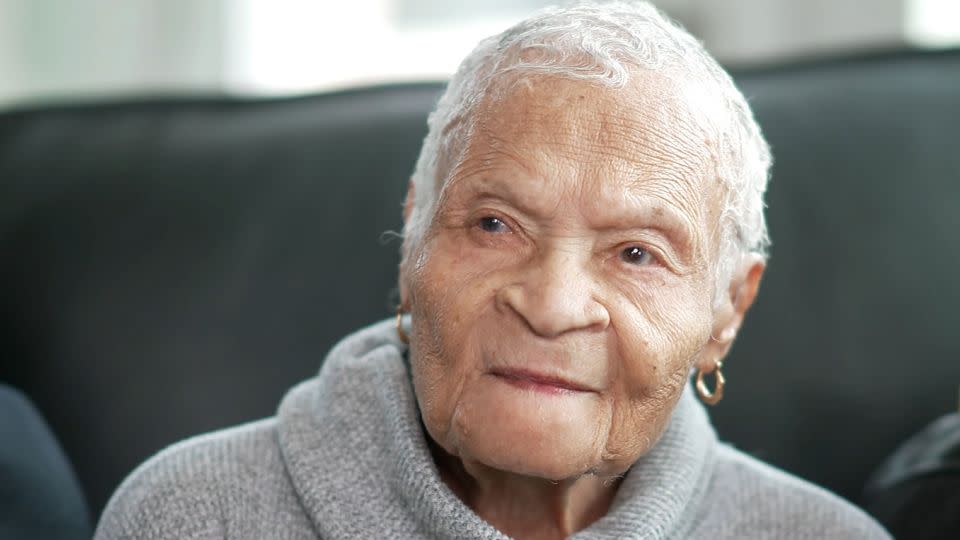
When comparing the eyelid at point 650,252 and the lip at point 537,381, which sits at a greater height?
the eyelid at point 650,252

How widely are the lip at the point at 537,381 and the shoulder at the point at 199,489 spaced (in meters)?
0.37

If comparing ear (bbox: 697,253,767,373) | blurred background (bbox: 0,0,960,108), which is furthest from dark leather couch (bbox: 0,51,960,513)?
blurred background (bbox: 0,0,960,108)

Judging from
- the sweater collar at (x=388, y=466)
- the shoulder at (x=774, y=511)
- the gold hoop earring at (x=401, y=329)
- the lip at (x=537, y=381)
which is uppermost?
the lip at (x=537, y=381)

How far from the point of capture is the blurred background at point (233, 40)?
3.51 meters

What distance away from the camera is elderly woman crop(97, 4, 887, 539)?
1321 mm

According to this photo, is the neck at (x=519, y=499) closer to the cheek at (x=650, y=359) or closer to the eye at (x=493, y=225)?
the cheek at (x=650, y=359)

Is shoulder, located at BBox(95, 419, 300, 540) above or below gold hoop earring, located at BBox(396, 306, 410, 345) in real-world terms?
below

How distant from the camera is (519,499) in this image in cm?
151

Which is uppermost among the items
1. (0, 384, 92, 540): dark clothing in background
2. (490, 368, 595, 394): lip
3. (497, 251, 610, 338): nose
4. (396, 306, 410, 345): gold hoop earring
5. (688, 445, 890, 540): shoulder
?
(497, 251, 610, 338): nose

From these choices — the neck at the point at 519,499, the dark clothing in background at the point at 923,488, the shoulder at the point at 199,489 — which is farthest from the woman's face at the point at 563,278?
the dark clothing in background at the point at 923,488

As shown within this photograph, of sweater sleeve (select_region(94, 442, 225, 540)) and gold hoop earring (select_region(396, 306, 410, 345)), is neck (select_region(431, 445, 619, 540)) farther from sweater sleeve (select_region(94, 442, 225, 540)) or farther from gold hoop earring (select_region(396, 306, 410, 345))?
sweater sleeve (select_region(94, 442, 225, 540))

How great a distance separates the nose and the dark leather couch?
747 millimetres

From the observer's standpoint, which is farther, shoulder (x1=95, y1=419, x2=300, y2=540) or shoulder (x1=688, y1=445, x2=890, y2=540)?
shoulder (x1=688, y1=445, x2=890, y2=540)

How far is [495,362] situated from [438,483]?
20 cm
